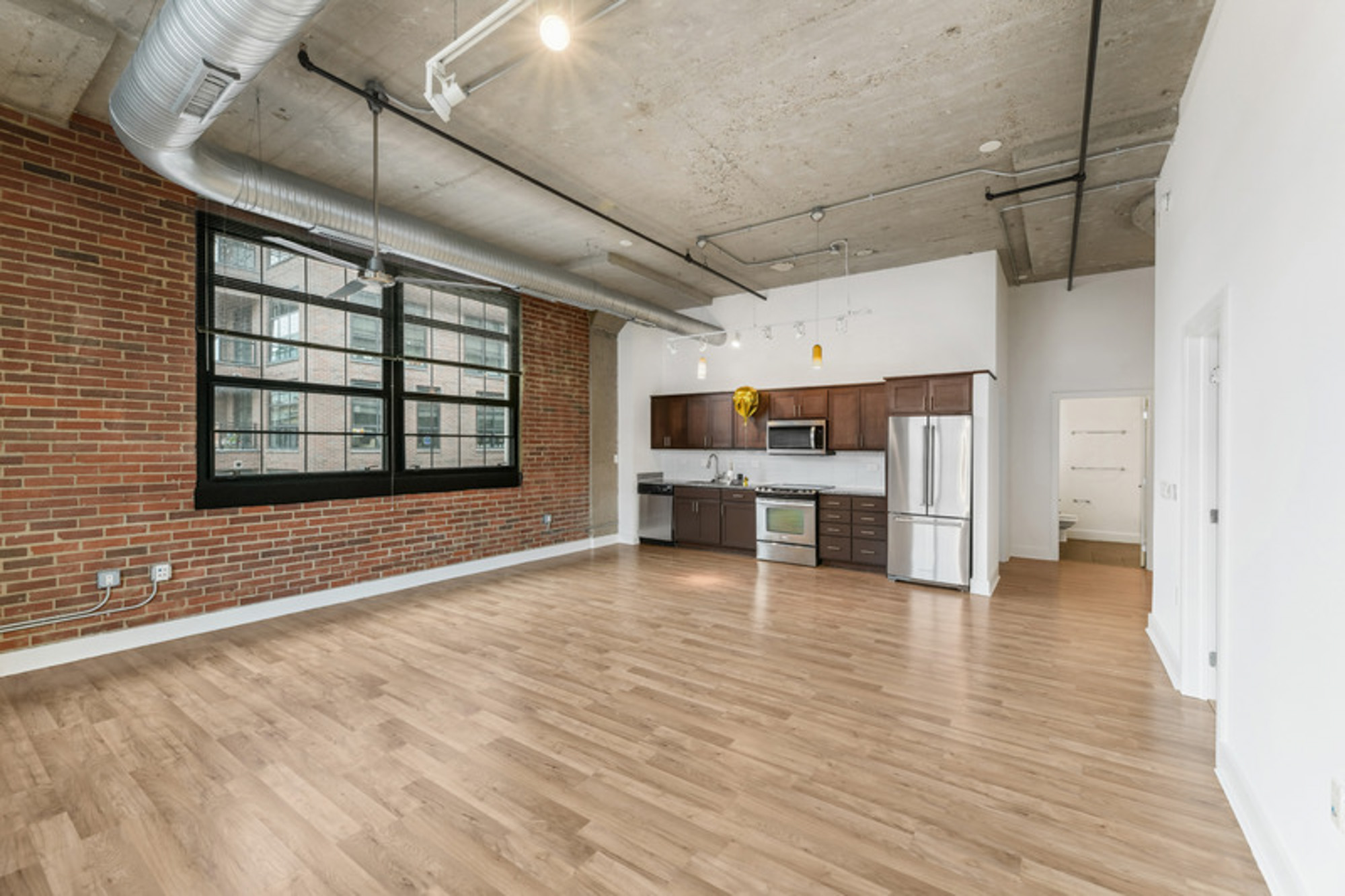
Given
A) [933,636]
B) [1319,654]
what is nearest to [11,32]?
[1319,654]

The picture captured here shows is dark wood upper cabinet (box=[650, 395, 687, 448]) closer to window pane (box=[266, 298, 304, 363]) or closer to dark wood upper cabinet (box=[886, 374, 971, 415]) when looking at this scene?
dark wood upper cabinet (box=[886, 374, 971, 415])

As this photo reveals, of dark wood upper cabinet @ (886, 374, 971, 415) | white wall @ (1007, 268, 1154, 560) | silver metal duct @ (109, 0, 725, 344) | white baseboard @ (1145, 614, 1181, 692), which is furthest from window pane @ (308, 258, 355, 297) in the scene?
white wall @ (1007, 268, 1154, 560)

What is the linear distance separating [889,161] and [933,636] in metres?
3.48

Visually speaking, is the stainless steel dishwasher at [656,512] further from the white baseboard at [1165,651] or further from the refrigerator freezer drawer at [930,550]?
the white baseboard at [1165,651]

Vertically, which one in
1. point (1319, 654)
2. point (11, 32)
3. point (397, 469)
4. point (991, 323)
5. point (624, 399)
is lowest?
point (1319, 654)

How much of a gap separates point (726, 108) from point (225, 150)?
3055 millimetres

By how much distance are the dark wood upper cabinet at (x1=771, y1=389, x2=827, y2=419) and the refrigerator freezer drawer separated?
1.62 metres

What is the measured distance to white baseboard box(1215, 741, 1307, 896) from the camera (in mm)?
1695

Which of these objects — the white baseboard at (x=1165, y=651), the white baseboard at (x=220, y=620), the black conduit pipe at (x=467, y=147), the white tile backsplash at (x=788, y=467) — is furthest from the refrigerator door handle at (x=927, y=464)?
the white baseboard at (x=220, y=620)

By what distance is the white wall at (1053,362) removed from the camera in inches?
254

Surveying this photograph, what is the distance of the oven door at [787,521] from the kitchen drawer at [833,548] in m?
0.09

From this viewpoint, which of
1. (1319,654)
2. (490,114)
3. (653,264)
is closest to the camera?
(1319,654)

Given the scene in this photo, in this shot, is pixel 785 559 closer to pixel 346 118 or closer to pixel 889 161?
pixel 889 161

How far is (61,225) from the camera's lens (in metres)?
3.57
